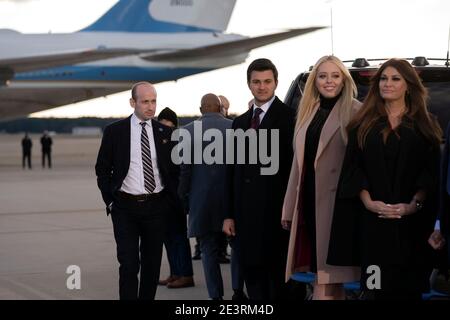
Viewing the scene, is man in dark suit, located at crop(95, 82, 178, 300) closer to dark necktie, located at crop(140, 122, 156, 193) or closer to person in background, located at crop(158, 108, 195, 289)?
dark necktie, located at crop(140, 122, 156, 193)

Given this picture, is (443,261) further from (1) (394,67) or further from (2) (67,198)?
(2) (67,198)

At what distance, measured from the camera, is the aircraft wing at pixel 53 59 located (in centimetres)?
2966

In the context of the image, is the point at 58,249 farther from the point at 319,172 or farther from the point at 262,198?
the point at 319,172

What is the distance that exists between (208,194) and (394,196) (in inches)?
103

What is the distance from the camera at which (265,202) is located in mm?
5891

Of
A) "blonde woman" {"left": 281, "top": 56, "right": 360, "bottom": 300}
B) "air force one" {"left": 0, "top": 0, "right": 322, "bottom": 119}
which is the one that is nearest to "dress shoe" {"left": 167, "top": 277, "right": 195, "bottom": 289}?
"blonde woman" {"left": 281, "top": 56, "right": 360, "bottom": 300}

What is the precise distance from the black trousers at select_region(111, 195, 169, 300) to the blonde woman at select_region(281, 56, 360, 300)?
1160 mm

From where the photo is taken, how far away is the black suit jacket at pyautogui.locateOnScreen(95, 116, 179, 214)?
21.0ft

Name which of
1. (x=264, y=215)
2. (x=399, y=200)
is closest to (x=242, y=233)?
(x=264, y=215)

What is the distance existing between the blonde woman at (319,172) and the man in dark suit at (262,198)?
13.7 inches

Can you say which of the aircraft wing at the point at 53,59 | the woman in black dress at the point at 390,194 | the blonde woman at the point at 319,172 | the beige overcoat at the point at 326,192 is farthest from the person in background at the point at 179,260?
the aircraft wing at the point at 53,59

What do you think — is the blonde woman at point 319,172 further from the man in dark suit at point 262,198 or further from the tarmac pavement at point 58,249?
the tarmac pavement at point 58,249

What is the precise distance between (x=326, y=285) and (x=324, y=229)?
0.30m

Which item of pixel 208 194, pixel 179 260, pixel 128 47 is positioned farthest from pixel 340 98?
pixel 128 47
